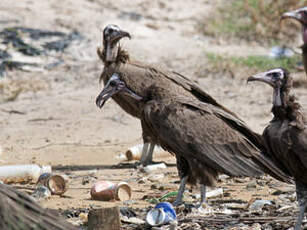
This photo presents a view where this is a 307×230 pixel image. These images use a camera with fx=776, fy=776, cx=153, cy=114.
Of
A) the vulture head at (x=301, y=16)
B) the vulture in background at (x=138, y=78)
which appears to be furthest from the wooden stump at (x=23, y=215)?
the vulture head at (x=301, y=16)

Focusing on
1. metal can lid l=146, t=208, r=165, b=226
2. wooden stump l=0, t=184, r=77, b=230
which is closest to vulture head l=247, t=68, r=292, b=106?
metal can lid l=146, t=208, r=165, b=226

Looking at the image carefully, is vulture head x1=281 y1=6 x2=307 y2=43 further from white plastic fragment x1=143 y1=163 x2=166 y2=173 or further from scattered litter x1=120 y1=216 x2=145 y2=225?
scattered litter x1=120 y1=216 x2=145 y2=225

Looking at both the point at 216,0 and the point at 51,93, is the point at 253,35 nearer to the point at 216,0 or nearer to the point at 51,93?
the point at 216,0

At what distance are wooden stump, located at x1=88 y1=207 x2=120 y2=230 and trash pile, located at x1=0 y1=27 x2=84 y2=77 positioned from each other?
719 centimetres

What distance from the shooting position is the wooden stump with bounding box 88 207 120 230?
5.29 meters

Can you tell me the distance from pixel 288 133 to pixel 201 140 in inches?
49.5

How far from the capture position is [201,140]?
21.3ft

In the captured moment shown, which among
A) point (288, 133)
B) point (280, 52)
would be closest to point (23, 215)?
point (288, 133)

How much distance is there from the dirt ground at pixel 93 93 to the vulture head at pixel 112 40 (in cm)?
23

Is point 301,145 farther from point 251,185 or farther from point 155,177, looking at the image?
point 155,177

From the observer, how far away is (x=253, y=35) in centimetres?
1427

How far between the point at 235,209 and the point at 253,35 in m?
8.35

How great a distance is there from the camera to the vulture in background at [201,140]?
6379mm

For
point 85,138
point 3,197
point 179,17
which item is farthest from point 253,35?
point 3,197
